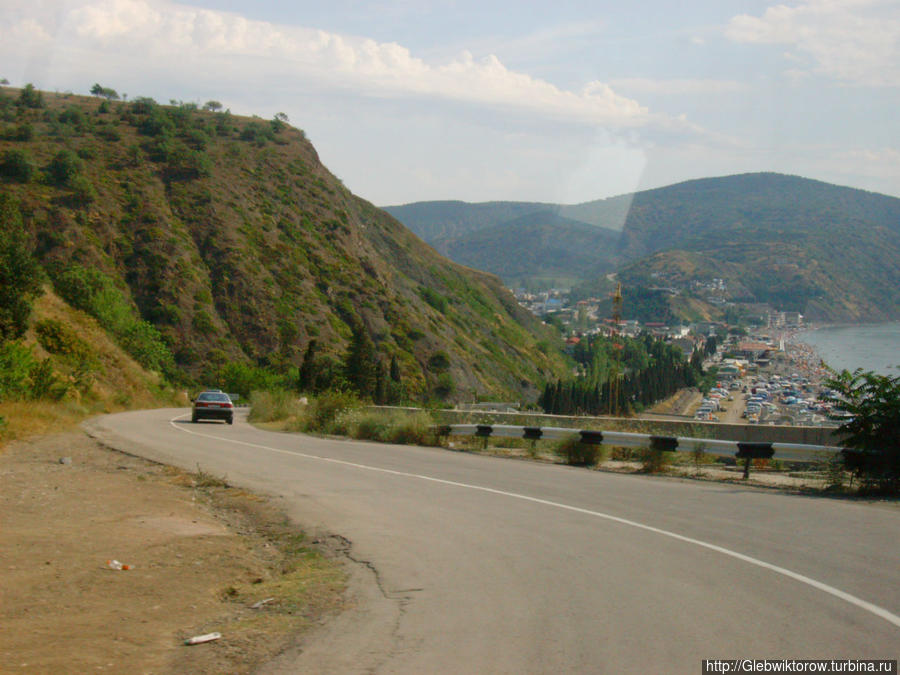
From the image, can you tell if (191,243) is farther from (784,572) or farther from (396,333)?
(784,572)

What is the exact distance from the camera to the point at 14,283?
31359 mm

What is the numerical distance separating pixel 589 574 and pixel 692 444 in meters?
9.63

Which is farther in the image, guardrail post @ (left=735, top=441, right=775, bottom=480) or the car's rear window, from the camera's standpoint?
the car's rear window

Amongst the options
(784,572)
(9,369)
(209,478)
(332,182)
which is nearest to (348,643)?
(784,572)

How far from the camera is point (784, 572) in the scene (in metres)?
7.69

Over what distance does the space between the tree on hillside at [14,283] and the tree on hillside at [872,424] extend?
2668 centimetres

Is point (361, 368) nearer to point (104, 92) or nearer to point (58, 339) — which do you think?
point (58, 339)

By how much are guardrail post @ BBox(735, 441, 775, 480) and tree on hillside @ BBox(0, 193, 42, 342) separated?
81.7ft

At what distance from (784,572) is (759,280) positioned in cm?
14491

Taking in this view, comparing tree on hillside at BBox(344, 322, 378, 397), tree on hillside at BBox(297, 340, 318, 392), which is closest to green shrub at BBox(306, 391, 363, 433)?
tree on hillside at BBox(344, 322, 378, 397)

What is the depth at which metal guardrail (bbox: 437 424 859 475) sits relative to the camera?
49.3ft

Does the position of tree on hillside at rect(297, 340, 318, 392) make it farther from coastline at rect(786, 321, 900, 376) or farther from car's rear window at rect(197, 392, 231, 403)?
coastline at rect(786, 321, 900, 376)

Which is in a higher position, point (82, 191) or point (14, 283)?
point (82, 191)

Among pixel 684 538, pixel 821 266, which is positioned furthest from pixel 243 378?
pixel 821 266
